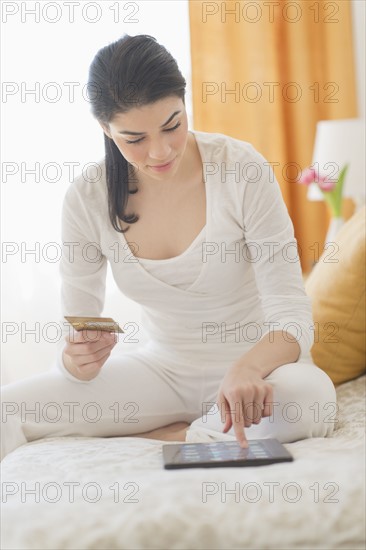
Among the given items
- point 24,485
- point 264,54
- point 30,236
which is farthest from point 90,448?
point 264,54

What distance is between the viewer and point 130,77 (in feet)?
4.68

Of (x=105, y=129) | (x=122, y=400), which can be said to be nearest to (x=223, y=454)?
(x=122, y=400)

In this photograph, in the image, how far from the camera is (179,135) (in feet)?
4.94

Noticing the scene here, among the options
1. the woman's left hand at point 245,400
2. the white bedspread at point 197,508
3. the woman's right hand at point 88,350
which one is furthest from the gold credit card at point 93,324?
the white bedspread at point 197,508

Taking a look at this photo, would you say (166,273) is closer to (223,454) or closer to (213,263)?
(213,263)

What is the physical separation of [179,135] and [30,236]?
71.3 inches

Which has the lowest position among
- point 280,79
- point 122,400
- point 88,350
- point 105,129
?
point 122,400

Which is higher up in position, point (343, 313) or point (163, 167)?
point (163, 167)

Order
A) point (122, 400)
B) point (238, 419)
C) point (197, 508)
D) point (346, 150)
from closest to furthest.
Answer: point (197, 508)
point (238, 419)
point (122, 400)
point (346, 150)

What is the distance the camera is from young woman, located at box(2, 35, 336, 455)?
1479 millimetres

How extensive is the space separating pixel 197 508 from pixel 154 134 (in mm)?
773

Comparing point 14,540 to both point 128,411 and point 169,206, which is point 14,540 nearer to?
point 128,411

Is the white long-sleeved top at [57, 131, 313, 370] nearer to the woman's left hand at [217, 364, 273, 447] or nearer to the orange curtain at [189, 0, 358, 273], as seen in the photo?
the woman's left hand at [217, 364, 273, 447]

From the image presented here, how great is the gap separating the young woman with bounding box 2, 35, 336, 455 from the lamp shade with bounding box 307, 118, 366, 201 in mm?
1514
